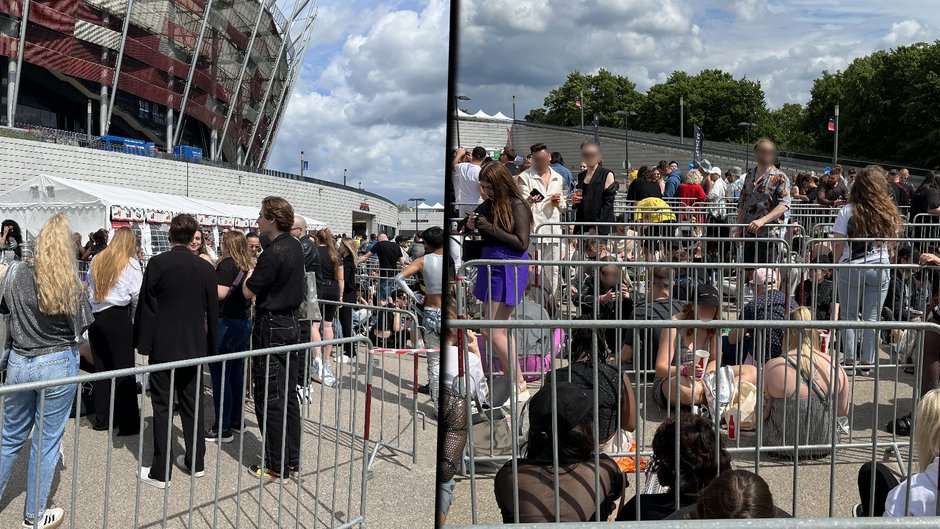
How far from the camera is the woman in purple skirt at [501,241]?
18.0 feet

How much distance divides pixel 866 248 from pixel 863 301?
53cm

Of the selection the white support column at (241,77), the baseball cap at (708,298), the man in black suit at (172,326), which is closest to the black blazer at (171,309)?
the man in black suit at (172,326)

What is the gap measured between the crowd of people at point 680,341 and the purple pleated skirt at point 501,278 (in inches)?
0.5

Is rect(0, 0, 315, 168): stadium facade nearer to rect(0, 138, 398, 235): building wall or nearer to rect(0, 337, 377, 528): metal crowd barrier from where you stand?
rect(0, 138, 398, 235): building wall

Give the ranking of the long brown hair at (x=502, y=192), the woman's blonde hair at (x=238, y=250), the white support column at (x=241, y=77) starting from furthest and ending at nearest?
the white support column at (x=241, y=77), the woman's blonde hair at (x=238, y=250), the long brown hair at (x=502, y=192)

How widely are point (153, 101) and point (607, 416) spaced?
198ft

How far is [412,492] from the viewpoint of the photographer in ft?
17.5

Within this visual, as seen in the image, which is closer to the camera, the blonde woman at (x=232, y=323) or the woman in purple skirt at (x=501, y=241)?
the woman in purple skirt at (x=501, y=241)

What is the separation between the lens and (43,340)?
468 centimetres

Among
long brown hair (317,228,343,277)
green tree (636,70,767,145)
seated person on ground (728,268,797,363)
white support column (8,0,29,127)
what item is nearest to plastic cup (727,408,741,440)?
seated person on ground (728,268,797,363)

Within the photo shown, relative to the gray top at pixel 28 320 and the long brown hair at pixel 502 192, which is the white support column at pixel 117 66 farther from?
the long brown hair at pixel 502 192

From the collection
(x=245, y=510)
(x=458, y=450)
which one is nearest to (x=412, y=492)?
(x=245, y=510)

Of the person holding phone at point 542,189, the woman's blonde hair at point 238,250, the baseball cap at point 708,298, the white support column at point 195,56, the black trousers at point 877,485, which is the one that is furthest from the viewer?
the white support column at point 195,56

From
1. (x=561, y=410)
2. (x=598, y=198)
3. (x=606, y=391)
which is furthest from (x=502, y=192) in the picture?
(x=598, y=198)
